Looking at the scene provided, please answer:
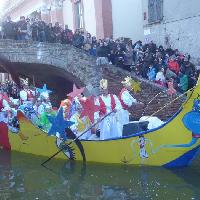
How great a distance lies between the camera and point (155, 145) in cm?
1036

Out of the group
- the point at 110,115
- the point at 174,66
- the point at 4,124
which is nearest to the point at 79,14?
the point at 174,66

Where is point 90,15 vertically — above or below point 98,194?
above

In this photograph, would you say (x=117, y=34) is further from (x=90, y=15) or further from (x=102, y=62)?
(x=102, y=62)

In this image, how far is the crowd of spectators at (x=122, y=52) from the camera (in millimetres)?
15664

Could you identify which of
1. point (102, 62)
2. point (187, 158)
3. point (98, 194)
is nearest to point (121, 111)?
point (187, 158)

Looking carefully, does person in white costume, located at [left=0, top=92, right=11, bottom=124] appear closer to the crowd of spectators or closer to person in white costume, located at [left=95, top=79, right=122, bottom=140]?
the crowd of spectators

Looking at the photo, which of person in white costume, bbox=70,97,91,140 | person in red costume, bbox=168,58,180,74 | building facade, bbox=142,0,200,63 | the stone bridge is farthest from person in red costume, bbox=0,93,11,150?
building facade, bbox=142,0,200,63

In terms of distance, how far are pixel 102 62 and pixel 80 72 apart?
1.08 meters

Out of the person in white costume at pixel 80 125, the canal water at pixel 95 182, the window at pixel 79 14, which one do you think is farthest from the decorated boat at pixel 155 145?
the window at pixel 79 14

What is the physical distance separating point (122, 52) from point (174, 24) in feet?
7.77

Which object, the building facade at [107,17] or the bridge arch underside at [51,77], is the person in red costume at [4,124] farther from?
the building facade at [107,17]

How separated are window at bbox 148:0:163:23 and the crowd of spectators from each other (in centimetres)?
119

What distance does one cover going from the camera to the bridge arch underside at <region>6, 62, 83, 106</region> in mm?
17856

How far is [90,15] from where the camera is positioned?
21938mm
